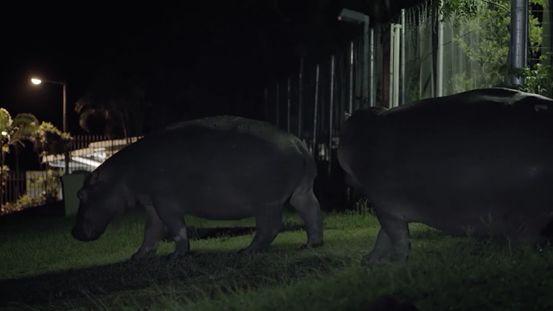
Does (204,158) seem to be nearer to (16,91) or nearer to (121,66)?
(121,66)

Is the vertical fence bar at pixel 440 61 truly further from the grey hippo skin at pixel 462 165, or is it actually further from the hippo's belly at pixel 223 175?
the grey hippo skin at pixel 462 165

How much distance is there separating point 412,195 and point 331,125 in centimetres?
1390

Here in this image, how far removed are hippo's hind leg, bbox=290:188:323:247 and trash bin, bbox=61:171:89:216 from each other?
10.5 m

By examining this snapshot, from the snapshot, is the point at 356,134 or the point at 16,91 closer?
the point at 356,134

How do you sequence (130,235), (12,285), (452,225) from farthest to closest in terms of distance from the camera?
1. (130,235)
2. (12,285)
3. (452,225)

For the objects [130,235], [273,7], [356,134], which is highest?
[273,7]

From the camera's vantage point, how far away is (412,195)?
8562 millimetres

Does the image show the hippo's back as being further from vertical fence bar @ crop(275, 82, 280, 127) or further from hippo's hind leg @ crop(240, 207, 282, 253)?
vertical fence bar @ crop(275, 82, 280, 127)

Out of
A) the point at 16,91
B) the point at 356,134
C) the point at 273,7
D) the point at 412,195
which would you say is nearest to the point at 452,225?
the point at 412,195

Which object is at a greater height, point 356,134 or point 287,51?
point 287,51

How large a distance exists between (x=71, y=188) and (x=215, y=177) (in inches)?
433

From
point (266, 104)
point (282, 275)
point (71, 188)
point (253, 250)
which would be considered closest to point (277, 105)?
point (266, 104)

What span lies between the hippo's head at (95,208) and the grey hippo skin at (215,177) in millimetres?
16

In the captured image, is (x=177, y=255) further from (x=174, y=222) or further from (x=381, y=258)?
(x=381, y=258)
